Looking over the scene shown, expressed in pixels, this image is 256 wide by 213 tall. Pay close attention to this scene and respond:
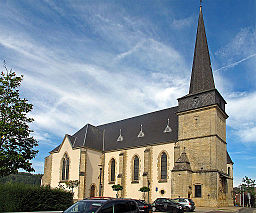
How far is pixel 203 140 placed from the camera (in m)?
30.6

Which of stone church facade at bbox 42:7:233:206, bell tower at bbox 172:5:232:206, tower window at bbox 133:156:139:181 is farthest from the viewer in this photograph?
tower window at bbox 133:156:139:181

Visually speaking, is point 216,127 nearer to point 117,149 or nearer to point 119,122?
point 117,149

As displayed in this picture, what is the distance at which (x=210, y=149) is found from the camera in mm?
29609

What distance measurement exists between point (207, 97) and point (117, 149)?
51.4 feet

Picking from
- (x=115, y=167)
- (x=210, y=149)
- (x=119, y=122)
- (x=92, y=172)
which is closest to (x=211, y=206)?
(x=210, y=149)

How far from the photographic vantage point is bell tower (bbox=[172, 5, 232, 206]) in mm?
28688

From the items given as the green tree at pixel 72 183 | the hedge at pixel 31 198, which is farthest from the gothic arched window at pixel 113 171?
the hedge at pixel 31 198

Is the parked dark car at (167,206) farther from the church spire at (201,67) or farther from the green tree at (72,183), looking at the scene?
the green tree at (72,183)

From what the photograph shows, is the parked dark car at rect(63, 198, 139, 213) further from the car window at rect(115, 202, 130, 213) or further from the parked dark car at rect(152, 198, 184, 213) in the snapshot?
the parked dark car at rect(152, 198, 184, 213)

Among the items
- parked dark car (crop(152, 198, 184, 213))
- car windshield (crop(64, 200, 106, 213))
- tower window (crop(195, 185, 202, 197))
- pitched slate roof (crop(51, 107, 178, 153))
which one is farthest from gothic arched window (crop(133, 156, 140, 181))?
car windshield (crop(64, 200, 106, 213))

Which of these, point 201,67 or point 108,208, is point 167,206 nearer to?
point 108,208

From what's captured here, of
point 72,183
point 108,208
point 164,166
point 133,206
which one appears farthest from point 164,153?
point 108,208

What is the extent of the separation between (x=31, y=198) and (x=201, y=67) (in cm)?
2614

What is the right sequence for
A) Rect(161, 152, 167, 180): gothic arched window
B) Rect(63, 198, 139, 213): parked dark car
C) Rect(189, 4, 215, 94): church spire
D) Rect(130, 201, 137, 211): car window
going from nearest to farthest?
Rect(63, 198, 139, 213): parked dark car, Rect(130, 201, 137, 211): car window, Rect(161, 152, 167, 180): gothic arched window, Rect(189, 4, 215, 94): church spire
